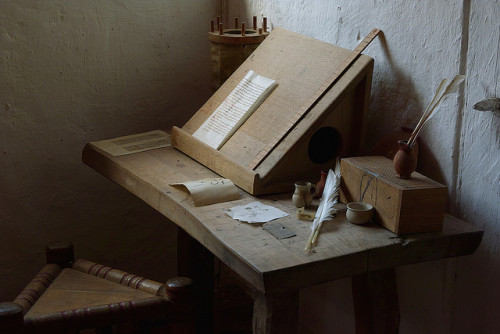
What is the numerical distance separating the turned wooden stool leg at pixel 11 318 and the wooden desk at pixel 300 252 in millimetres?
632

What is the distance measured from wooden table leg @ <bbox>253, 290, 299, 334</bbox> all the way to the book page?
925mm

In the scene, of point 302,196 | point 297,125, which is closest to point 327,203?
point 302,196

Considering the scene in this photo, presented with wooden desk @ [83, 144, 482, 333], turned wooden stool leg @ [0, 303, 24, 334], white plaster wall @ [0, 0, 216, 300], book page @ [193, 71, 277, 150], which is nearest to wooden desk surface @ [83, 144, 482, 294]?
wooden desk @ [83, 144, 482, 333]

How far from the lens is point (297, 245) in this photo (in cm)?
216

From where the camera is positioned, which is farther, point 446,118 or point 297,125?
point 297,125

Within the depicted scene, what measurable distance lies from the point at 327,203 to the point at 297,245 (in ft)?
0.85

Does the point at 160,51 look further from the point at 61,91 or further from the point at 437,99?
the point at 437,99

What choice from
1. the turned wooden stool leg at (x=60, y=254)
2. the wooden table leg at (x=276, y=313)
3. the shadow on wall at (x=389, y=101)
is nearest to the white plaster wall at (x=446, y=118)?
the shadow on wall at (x=389, y=101)

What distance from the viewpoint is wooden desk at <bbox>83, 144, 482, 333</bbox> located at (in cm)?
204

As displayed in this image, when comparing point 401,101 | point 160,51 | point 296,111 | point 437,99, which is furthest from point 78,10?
point 437,99

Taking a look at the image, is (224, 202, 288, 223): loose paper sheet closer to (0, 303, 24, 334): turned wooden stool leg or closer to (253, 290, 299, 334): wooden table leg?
(253, 290, 299, 334): wooden table leg

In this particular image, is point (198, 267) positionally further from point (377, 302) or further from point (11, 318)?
point (11, 318)

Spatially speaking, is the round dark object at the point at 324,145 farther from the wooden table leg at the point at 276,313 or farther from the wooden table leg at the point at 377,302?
the wooden table leg at the point at 276,313

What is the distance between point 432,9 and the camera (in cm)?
249
